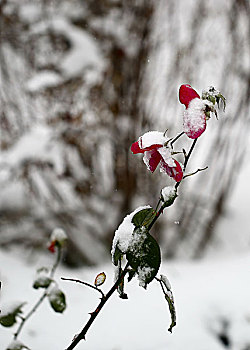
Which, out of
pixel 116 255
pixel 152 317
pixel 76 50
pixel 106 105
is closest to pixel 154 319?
pixel 152 317

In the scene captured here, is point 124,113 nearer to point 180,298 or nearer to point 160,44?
→ point 160,44

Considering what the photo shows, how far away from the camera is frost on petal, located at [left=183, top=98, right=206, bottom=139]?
1.43ft

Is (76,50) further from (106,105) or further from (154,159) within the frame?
(154,159)

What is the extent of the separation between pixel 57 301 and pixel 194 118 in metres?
0.38

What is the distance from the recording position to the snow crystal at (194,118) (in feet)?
1.43

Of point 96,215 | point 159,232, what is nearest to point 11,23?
point 96,215

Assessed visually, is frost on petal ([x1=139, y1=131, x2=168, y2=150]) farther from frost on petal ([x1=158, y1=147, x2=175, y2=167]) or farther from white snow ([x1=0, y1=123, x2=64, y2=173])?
white snow ([x1=0, y1=123, x2=64, y2=173])

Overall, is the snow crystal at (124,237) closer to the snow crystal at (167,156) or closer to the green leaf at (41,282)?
the snow crystal at (167,156)

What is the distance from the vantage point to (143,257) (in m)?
0.49

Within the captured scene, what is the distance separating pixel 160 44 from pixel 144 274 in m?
1.75

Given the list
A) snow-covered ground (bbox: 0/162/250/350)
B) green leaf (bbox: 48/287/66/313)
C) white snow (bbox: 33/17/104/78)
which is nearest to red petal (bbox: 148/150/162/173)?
green leaf (bbox: 48/287/66/313)

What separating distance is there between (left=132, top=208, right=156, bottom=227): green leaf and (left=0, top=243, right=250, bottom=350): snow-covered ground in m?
0.53

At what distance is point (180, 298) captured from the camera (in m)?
1.21

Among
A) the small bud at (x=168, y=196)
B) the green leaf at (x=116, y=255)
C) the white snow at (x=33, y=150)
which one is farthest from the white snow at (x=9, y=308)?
the white snow at (x=33, y=150)
